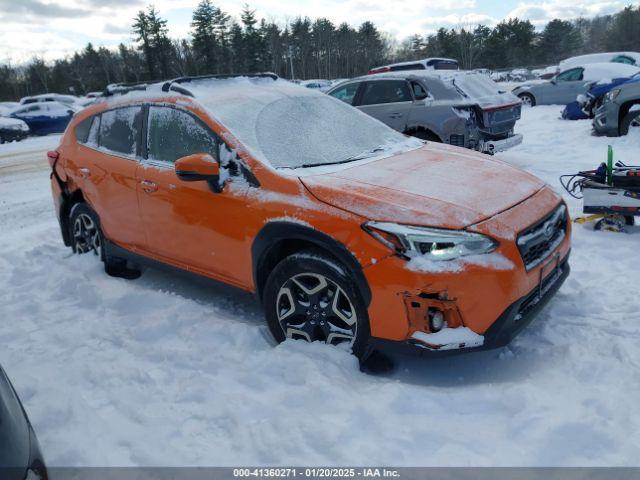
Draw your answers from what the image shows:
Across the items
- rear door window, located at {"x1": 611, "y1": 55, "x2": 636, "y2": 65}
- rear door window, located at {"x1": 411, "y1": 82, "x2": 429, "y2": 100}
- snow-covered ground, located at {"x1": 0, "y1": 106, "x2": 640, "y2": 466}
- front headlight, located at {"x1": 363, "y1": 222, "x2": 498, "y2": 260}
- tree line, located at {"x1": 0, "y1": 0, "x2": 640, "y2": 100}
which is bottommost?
snow-covered ground, located at {"x1": 0, "y1": 106, "x2": 640, "y2": 466}

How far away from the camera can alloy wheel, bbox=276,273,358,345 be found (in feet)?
9.78

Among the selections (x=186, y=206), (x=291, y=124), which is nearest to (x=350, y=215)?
(x=291, y=124)

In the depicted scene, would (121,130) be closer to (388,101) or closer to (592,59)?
(388,101)

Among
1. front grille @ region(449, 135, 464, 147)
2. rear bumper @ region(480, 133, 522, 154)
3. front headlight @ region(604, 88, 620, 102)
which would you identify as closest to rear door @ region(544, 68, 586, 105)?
front headlight @ region(604, 88, 620, 102)

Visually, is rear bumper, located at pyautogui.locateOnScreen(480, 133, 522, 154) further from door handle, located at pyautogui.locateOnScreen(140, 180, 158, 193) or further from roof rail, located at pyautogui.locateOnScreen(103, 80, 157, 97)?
door handle, located at pyautogui.locateOnScreen(140, 180, 158, 193)

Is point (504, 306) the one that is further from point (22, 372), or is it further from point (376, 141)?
point (22, 372)

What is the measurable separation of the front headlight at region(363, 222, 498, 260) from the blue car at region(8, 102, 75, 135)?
22544 mm

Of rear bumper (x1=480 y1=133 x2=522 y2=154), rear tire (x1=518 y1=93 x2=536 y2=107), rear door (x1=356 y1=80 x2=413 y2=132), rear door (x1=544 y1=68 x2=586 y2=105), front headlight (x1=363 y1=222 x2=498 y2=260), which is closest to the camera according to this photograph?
front headlight (x1=363 y1=222 x2=498 y2=260)

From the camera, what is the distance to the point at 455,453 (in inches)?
92.7

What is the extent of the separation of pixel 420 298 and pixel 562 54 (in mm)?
82394

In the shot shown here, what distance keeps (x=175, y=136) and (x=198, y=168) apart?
75 centimetres

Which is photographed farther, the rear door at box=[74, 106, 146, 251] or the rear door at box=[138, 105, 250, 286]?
the rear door at box=[74, 106, 146, 251]

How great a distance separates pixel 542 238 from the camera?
2973 mm

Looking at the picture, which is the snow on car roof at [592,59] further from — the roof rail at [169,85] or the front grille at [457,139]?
the roof rail at [169,85]
